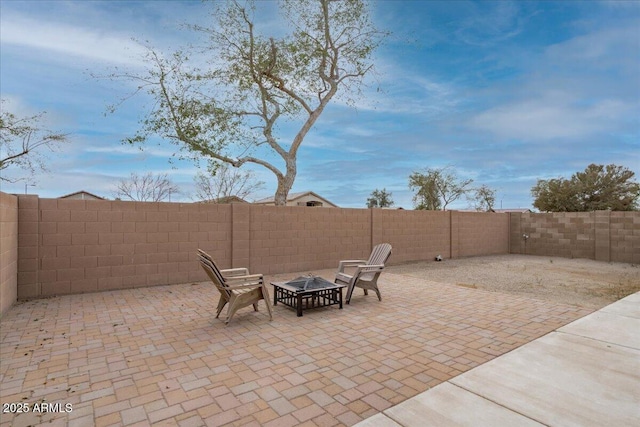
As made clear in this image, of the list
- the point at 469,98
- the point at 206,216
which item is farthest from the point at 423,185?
the point at 206,216

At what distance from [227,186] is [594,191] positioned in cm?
3130

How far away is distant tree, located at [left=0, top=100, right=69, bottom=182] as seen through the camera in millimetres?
11500

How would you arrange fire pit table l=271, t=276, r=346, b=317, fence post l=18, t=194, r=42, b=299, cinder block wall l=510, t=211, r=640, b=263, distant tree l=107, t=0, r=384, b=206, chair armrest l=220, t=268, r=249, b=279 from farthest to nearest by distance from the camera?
cinder block wall l=510, t=211, r=640, b=263 → distant tree l=107, t=0, r=384, b=206 → fence post l=18, t=194, r=42, b=299 → chair armrest l=220, t=268, r=249, b=279 → fire pit table l=271, t=276, r=346, b=317

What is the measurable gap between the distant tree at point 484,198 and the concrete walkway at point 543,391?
29.8 metres

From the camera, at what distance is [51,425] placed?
87.0 inches

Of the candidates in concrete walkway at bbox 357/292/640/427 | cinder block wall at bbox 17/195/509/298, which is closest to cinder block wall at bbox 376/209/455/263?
cinder block wall at bbox 17/195/509/298

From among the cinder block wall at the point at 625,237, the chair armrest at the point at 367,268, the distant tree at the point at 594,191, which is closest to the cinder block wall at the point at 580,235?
the cinder block wall at the point at 625,237

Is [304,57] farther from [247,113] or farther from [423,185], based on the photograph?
[423,185]

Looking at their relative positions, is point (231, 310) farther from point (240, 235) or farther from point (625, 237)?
point (625, 237)

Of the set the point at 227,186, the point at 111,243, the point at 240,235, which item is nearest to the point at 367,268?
the point at 240,235

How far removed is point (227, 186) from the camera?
19.7 metres

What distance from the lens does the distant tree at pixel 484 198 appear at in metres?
31.7

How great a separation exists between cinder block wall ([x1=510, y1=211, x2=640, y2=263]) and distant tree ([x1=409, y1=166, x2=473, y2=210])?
518 inches

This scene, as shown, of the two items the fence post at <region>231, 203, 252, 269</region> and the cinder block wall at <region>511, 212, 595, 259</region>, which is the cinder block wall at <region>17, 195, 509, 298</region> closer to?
the fence post at <region>231, 203, 252, 269</region>
